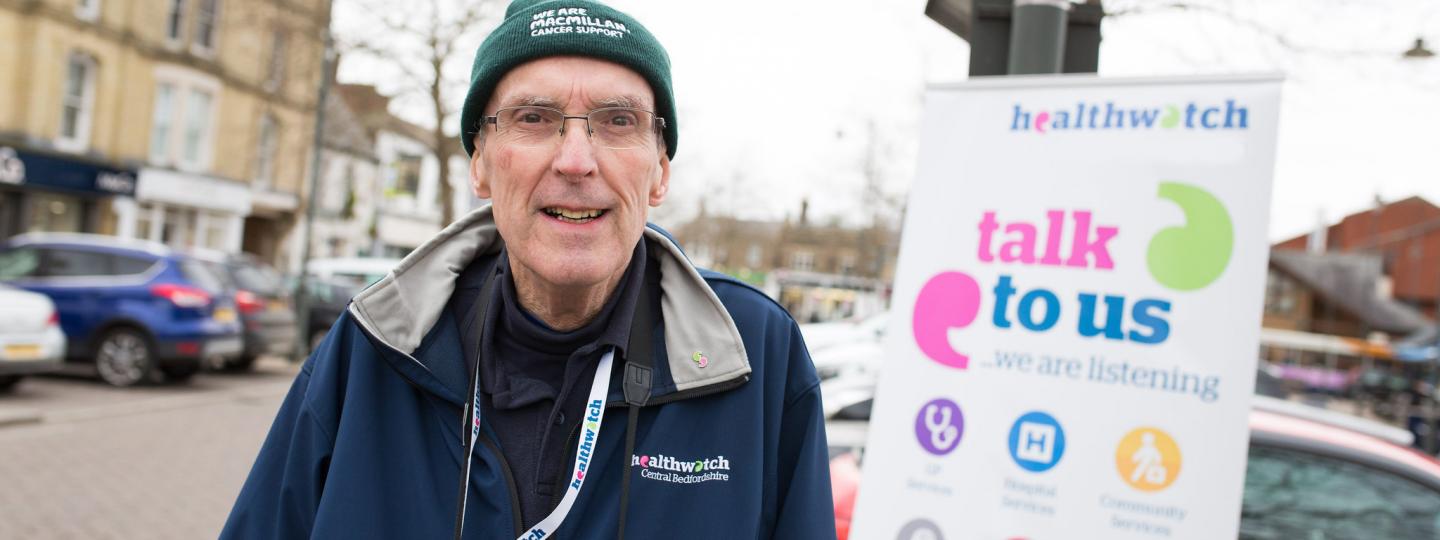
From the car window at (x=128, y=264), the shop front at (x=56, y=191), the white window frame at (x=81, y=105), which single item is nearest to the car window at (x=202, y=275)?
the car window at (x=128, y=264)

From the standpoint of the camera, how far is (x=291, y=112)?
1180 inches

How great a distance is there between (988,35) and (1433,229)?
7476 centimetres

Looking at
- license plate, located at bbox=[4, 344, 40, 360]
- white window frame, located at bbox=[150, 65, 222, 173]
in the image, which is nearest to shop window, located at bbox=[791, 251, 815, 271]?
white window frame, located at bbox=[150, 65, 222, 173]

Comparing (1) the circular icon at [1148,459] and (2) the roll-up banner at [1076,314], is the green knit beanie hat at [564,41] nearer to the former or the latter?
(2) the roll-up banner at [1076,314]

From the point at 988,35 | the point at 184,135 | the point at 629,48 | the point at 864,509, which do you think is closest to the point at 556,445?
the point at 629,48

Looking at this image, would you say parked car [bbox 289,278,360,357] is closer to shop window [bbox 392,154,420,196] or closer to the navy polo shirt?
the navy polo shirt

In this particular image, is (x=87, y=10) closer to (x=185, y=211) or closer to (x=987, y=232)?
(x=185, y=211)

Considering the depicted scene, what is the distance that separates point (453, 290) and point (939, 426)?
1436 millimetres

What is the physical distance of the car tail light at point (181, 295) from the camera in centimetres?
1184

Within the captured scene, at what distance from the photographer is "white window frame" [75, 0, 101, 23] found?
2178cm

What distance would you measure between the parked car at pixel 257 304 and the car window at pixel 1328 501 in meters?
12.2

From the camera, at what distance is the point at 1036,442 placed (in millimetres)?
2648

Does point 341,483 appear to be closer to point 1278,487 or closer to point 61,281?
point 1278,487

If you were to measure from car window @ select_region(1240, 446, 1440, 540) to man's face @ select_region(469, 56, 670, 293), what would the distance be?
325 centimetres
